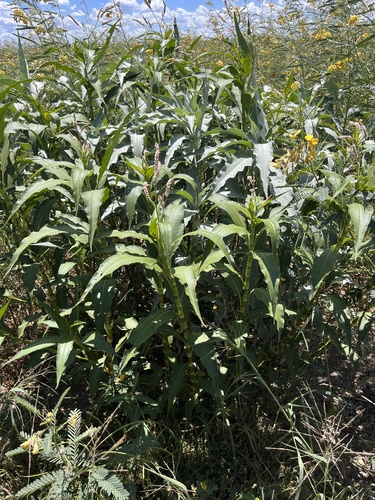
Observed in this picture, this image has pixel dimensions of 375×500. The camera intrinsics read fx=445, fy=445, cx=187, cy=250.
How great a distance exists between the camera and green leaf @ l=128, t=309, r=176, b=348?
4.42 feet

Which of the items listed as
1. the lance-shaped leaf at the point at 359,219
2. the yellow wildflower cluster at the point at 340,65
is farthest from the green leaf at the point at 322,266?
the yellow wildflower cluster at the point at 340,65

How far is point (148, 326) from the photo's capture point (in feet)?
4.56

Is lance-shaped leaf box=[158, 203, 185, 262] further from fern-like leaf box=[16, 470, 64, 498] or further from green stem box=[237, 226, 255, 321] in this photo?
fern-like leaf box=[16, 470, 64, 498]

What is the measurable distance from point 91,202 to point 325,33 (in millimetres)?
2980

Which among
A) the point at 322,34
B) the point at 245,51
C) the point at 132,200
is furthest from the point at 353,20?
the point at 132,200

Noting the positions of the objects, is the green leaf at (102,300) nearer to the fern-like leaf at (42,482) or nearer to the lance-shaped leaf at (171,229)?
the lance-shaped leaf at (171,229)

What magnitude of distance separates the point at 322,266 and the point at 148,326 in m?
0.57

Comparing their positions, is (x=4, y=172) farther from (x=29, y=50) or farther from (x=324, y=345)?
(x=29, y=50)

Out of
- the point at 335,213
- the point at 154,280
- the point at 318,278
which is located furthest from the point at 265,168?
the point at 154,280

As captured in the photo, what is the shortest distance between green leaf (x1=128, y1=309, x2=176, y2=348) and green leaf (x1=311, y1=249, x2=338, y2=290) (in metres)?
0.46

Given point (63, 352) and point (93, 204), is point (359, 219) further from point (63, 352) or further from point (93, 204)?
point (63, 352)

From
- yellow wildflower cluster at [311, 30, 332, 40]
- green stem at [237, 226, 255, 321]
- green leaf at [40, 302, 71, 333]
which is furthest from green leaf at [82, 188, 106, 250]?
yellow wildflower cluster at [311, 30, 332, 40]

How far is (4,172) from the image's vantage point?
160 cm

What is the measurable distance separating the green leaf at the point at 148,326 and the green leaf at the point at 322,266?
0.46 meters
